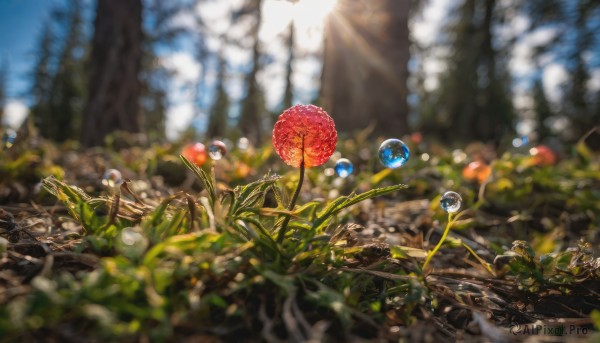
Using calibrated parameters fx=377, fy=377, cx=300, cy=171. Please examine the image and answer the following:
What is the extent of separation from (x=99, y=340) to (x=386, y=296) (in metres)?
0.76

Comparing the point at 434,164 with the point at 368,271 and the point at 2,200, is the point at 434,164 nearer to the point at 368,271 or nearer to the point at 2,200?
the point at 368,271

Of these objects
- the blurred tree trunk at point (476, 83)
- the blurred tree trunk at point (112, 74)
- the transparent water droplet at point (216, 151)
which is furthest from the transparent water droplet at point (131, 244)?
the blurred tree trunk at point (476, 83)

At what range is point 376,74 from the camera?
17.9 feet

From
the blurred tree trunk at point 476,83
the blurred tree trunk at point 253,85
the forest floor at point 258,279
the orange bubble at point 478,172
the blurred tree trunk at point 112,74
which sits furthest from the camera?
the blurred tree trunk at point 476,83

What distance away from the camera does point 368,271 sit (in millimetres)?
1142

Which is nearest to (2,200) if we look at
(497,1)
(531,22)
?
(531,22)

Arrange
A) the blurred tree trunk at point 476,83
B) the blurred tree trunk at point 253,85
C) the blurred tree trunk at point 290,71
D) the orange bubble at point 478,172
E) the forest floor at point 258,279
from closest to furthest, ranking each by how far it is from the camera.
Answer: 1. the forest floor at point 258,279
2. the orange bubble at point 478,172
3. the blurred tree trunk at point 253,85
4. the blurred tree trunk at point 290,71
5. the blurred tree trunk at point 476,83

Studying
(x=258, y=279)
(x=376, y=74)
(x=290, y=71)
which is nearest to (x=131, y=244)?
(x=258, y=279)

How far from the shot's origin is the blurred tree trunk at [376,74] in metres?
5.37

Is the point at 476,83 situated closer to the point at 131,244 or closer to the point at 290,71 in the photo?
the point at 290,71

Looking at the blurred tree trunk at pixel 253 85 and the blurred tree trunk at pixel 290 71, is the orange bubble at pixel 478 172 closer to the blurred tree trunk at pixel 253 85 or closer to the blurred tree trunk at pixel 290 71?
the blurred tree trunk at pixel 253 85

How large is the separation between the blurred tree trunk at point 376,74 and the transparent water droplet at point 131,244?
4472mm

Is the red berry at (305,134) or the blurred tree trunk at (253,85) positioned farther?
the blurred tree trunk at (253,85)

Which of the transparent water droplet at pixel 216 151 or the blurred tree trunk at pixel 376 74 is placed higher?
the blurred tree trunk at pixel 376 74
